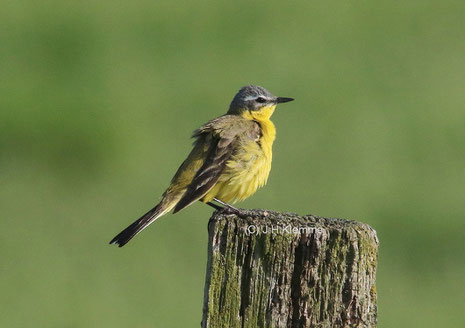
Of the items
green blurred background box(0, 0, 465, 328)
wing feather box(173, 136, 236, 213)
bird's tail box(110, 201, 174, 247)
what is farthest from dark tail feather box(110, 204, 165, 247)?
green blurred background box(0, 0, 465, 328)

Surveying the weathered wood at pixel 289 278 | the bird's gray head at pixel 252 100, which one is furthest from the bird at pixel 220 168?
the weathered wood at pixel 289 278

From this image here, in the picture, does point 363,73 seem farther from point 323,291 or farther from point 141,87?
point 323,291

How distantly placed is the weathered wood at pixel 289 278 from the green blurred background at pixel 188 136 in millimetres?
5418

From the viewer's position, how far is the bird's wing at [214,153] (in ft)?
23.7

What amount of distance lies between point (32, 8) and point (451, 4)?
24.7 feet

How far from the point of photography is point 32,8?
1631cm

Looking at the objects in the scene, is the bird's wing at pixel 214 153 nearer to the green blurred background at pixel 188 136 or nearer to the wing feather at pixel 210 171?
the wing feather at pixel 210 171

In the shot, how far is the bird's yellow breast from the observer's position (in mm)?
7438

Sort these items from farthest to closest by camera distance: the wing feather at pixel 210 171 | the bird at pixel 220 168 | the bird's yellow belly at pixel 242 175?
the bird's yellow belly at pixel 242 175
the bird at pixel 220 168
the wing feather at pixel 210 171

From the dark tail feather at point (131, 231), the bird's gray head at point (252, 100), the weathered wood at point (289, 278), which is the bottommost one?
the weathered wood at point (289, 278)

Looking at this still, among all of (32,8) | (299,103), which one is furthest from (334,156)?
(32,8)

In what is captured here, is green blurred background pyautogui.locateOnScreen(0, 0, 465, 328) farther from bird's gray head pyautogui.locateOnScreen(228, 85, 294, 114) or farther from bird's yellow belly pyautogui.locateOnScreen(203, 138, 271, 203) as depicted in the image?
bird's yellow belly pyautogui.locateOnScreen(203, 138, 271, 203)

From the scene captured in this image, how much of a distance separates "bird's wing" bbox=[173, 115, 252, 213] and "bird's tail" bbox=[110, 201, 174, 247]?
153 mm

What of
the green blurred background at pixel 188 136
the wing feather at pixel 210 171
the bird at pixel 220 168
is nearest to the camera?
the wing feather at pixel 210 171
